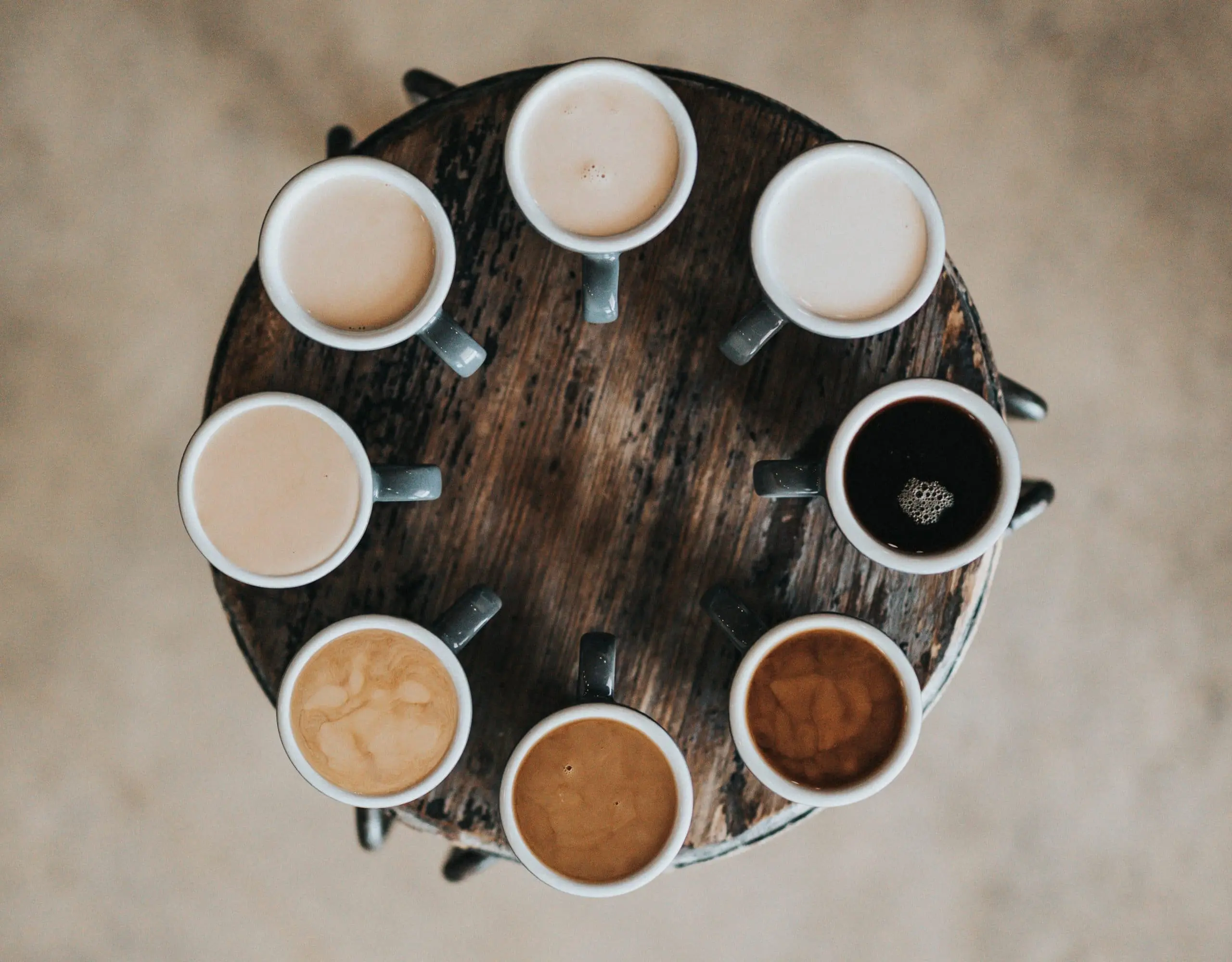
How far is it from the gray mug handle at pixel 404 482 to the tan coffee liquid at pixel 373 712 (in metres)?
0.14

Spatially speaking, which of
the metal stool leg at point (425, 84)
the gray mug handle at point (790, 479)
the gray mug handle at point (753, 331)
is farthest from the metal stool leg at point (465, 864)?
the metal stool leg at point (425, 84)

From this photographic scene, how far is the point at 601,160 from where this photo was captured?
859 mm

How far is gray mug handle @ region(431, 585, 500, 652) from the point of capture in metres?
0.85

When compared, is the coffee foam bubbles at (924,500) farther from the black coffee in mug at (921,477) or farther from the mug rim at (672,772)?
the mug rim at (672,772)

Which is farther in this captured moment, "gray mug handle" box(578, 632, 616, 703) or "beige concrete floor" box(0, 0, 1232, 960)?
"beige concrete floor" box(0, 0, 1232, 960)

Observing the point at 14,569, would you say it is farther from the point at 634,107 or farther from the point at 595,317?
the point at 634,107

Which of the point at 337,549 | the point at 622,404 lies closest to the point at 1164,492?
the point at 622,404

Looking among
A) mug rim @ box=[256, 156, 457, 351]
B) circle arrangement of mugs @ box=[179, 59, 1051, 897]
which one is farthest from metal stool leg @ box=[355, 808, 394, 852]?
mug rim @ box=[256, 156, 457, 351]

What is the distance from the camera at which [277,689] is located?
927 mm

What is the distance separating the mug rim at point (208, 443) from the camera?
81 centimetres

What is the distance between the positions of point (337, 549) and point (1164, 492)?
5.01 feet

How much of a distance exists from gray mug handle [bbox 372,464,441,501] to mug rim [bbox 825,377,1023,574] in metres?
0.40

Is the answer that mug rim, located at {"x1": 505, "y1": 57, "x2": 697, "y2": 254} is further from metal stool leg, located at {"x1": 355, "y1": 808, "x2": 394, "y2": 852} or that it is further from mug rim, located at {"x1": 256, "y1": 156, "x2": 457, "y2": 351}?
metal stool leg, located at {"x1": 355, "y1": 808, "x2": 394, "y2": 852}

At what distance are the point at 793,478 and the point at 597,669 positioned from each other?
279 mm
